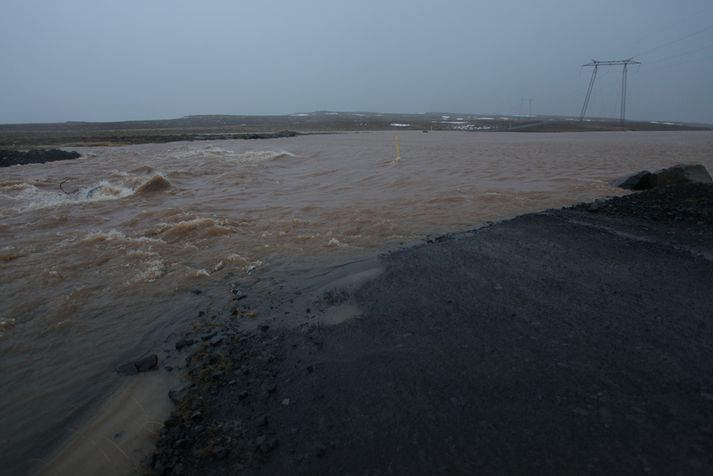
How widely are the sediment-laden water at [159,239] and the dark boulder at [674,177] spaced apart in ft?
3.08

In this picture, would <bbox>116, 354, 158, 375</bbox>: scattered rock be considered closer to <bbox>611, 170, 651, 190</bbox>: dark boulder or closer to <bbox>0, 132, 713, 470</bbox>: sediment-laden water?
<bbox>0, 132, 713, 470</bbox>: sediment-laden water

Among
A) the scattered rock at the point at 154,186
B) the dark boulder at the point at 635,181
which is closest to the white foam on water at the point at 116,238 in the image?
the scattered rock at the point at 154,186

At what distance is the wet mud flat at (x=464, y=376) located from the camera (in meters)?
3.00

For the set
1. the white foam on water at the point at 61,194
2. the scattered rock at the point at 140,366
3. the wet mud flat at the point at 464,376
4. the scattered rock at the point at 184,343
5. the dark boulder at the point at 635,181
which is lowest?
the scattered rock at the point at 140,366

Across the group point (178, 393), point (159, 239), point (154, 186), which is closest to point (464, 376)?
point (178, 393)

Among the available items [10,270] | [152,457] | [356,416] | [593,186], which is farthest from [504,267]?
[593,186]

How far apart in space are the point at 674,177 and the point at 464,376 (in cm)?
1312

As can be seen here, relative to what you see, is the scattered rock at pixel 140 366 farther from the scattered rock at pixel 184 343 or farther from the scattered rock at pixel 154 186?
the scattered rock at pixel 154 186

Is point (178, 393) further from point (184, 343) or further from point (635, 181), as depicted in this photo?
point (635, 181)

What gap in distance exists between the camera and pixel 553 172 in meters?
19.7

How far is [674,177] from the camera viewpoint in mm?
12648

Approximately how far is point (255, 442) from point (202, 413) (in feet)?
2.25

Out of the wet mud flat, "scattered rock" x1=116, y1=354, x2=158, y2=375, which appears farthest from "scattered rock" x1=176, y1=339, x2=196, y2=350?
"scattered rock" x1=116, y1=354, x2=158, y2=375

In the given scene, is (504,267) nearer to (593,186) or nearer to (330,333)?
(330,333)
